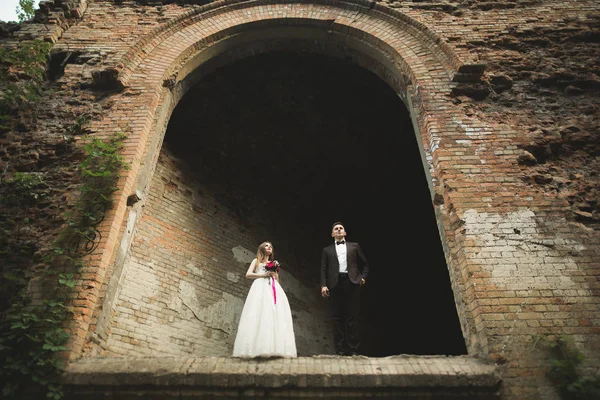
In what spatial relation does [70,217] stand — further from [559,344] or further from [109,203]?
[559,344]

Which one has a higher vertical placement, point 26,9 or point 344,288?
point 26,9

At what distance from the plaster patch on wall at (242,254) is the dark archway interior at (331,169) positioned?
0.83 metres

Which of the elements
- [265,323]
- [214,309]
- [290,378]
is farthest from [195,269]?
[290,378]

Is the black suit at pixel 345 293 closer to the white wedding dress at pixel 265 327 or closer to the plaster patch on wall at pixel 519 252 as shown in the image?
the white wedding dress at pixel 265 327

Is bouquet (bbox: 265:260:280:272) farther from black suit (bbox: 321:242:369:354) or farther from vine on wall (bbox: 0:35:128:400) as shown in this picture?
vine on wall (bbox: 0:35:128:400)

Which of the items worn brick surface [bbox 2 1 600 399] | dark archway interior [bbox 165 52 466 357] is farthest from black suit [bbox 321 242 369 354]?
dark archway interior [bbox 165 52 466 357]

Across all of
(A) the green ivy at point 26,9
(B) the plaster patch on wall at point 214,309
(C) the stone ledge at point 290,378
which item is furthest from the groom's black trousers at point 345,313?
(A) the green ivy at point 26,9

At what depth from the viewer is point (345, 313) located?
16.8 ft

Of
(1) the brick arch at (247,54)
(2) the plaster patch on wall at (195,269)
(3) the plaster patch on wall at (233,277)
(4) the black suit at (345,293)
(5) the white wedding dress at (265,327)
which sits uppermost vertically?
(1) the brick arch at (247,54)

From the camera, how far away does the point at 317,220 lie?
31.6 feet

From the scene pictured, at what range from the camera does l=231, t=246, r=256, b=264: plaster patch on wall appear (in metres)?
7.59

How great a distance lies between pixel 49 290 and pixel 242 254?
3.75 meters

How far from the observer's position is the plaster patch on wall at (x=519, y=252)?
165 inches

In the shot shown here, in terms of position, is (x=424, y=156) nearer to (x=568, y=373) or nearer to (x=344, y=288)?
(x=344, y=288)
